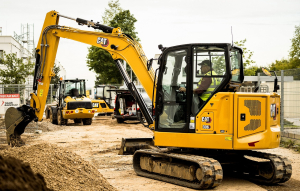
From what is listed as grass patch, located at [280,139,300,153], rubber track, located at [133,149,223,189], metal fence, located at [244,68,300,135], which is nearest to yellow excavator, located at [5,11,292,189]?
rubber track, located at [133,149,223,189]

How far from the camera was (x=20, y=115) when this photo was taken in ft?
37.5

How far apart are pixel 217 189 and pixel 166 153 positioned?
4.29 feet

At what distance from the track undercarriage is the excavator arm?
1898mm

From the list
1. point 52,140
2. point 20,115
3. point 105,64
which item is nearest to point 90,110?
point 52,140

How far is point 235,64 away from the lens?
7730 mm

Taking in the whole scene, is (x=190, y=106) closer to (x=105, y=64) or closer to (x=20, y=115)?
(x=20, y=115)

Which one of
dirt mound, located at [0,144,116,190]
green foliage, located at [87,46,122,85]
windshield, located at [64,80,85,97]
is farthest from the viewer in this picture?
green foliage, located at [87,46,122,85]

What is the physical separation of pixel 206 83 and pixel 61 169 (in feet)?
10.1

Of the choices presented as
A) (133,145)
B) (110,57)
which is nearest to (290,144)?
(133,145)

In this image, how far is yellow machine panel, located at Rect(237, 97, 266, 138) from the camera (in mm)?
7078

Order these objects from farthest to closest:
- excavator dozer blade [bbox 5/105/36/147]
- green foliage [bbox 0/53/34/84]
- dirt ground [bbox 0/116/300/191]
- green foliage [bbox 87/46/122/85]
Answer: green foliage [bbox 87/46/122/85] → green foliage [bbox 0/53/34/84] → excavator dozer blade [bbox 5/105/36/147] → dirt ground [bbox 0/116/300/191]

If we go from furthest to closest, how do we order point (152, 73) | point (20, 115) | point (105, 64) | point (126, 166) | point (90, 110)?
point (105, 64)
point (90, 110)
point (20, 115)
point (152, 73)
point (126, 166)

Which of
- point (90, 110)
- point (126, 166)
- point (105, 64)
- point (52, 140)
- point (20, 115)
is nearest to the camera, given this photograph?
point (126, 166)

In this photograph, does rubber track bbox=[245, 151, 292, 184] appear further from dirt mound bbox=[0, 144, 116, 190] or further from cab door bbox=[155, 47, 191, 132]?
dirt mound bbox=[0, 144, 116, 190]
